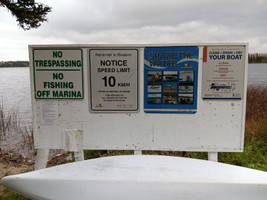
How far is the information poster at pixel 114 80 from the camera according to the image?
114 inches

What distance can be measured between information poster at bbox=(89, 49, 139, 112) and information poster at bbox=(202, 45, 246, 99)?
932 mm

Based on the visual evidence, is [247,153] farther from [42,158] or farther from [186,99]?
[42,158]

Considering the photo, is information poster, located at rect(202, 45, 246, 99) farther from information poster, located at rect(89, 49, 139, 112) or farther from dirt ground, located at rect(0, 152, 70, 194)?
dirt ground, located at rect(0, 152, 70, 194)

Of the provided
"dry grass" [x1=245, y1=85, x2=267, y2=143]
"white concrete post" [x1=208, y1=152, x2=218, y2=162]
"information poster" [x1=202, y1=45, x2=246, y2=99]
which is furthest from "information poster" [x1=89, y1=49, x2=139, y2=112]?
"dry grass" [x1=245, y1=85, x2=267, y2=143]

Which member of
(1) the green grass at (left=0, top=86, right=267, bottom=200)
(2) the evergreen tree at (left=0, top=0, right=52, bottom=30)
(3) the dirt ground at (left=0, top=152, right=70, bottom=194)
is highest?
(2) the evergreen tree at (left=0, top=0, right=52, bottom=30)

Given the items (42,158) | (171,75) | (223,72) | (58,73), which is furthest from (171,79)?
(42,158)

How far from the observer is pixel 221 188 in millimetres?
2234

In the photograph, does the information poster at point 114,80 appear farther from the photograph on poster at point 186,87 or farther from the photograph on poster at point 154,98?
the photograph on poster at point 186,87

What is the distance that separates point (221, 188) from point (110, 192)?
3.73ft

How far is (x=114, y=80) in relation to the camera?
9.64ft

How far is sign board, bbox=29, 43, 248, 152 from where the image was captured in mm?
2859

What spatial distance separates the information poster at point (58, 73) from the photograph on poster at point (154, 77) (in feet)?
3.03

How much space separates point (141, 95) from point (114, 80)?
0.42 meters

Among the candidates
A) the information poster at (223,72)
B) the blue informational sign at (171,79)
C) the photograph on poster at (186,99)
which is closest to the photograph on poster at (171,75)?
the blue informational sign at (171,79)
